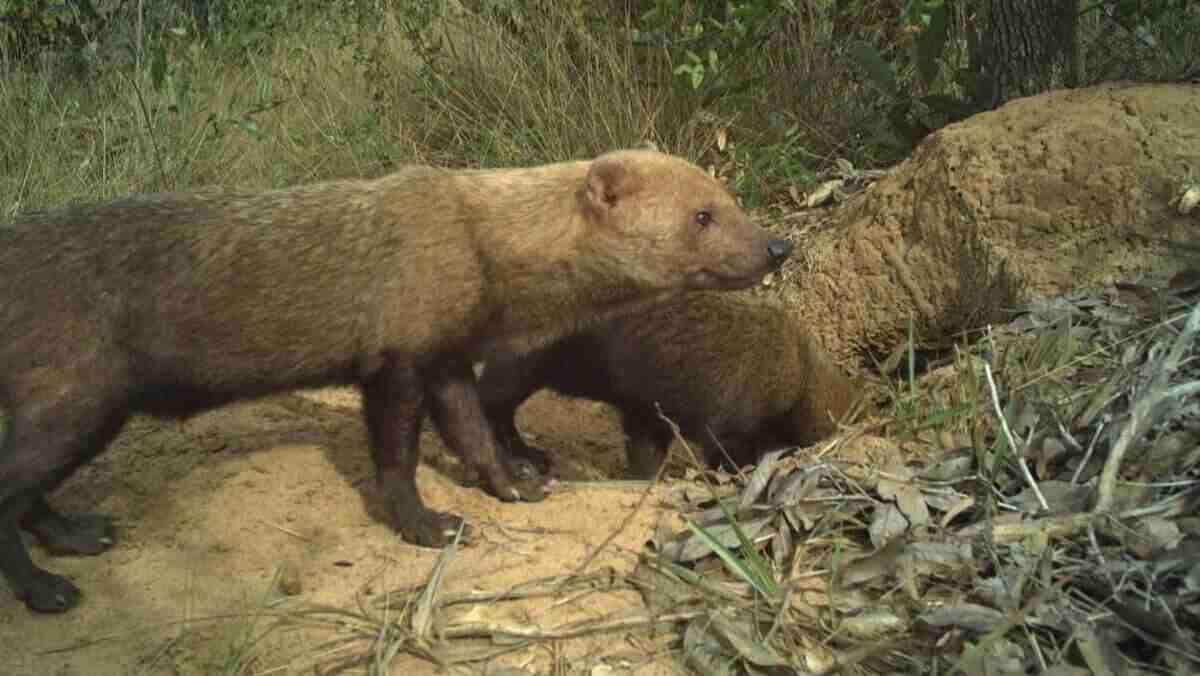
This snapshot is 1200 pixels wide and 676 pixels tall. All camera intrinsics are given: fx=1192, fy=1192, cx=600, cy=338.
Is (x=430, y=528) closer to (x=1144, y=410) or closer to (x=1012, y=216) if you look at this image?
(x=1144, y=410)

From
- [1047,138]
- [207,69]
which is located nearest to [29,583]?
[1047,138]

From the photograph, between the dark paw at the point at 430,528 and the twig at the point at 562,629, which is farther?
the dark paw at the point at 430,528

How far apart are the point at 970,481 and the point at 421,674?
1.77 m

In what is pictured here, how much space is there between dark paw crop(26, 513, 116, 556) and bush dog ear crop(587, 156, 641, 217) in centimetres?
212

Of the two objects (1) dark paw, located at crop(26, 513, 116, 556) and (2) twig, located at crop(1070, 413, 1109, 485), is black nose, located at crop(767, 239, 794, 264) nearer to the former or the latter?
(2) twig, located at crop(1070, 413, 1109, 485)

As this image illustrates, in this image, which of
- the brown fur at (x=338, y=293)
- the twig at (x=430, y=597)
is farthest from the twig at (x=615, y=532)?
the brown fur at (x=338, y=293)

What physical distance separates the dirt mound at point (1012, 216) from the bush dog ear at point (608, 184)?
1.88 m

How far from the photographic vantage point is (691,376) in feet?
17.9

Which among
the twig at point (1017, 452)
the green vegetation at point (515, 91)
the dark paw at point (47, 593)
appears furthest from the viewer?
the green vegetation at point (515, 91)

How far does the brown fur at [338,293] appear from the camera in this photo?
12.8ft

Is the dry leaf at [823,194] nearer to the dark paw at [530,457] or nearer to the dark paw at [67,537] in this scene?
the dark paw at [530,457]

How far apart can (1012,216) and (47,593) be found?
4168mm

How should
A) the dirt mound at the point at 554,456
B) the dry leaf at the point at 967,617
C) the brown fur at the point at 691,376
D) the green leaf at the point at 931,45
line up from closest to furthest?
the dry leaf at the point at 967,617
the dirt mound at the point at 554,456
the brown fur at the point at 691,376
the green leaf at the point at 931,45

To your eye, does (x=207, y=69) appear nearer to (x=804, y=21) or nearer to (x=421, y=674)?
(x=804, y=21)
